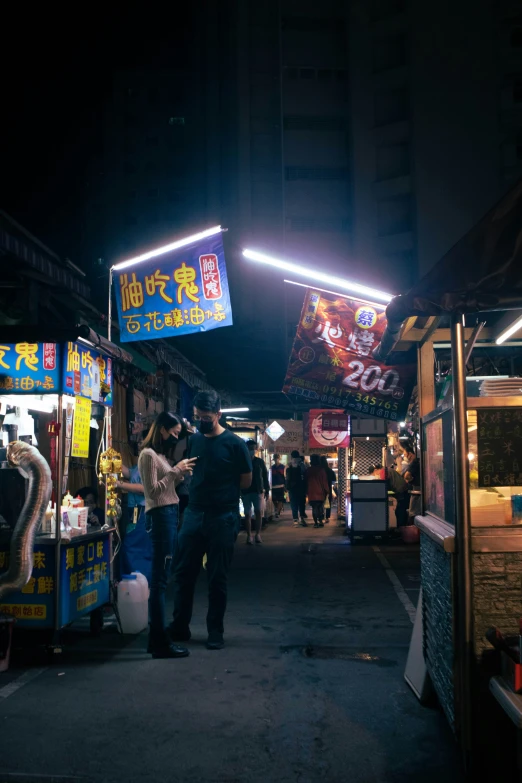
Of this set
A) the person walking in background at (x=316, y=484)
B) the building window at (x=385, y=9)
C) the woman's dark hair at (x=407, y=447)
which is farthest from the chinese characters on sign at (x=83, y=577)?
the building window at (x=385, y=9)

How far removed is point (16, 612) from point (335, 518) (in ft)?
60.7

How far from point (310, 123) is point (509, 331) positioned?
40.2 m

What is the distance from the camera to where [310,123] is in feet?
138

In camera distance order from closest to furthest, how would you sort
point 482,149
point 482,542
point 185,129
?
point 482,542 < point 482,149 < point 185,129

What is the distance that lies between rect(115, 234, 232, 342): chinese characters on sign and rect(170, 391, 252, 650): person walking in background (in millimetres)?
1967

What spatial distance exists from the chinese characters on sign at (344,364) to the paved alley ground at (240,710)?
11.0 ft

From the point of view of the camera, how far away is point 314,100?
4181 cm

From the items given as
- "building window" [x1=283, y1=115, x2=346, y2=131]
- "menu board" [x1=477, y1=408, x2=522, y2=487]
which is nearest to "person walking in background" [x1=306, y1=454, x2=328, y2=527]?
"menu board" [x1=477, y1=408, x2=522, y2=487]

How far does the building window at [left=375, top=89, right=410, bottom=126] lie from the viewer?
39469 mm

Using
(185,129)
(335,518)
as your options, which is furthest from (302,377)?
(185,129)

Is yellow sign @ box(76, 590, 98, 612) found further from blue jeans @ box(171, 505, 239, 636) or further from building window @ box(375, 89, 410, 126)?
building window @ box(375, 89, 410, 126)

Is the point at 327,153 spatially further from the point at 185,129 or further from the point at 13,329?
the point at 13,329

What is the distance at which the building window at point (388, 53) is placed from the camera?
39469 millimetres

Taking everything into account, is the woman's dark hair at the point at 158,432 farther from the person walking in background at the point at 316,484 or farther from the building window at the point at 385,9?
the building window at the point at 385,9
